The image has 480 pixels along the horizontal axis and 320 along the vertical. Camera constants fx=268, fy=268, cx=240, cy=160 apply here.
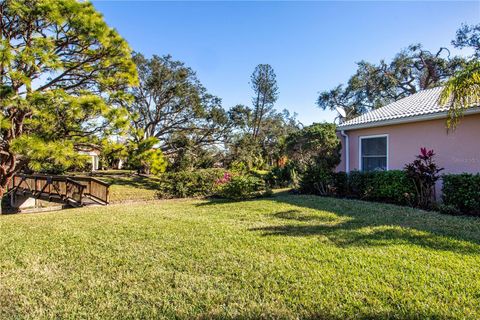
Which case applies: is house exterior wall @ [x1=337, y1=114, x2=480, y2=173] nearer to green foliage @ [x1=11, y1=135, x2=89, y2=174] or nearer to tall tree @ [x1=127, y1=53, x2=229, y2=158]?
green foliage @ [x1=11, y1=135, x2=89, y2=174]

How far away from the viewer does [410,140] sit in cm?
935

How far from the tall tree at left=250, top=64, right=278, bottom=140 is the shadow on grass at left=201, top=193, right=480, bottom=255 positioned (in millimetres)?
19258

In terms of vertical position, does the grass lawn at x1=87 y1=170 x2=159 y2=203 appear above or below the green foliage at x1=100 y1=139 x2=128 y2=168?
below

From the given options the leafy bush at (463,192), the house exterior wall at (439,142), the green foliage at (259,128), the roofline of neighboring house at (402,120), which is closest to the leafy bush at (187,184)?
the roofline of neighboring house at (402,120)

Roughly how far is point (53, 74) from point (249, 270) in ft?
34.2

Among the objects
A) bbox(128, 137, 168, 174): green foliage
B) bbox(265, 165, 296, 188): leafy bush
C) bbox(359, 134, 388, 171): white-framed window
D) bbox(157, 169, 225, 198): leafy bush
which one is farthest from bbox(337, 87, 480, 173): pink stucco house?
bbox(128, 137, 168, 174): green foliage

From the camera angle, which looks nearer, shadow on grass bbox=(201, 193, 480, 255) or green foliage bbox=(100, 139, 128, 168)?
shadow on grass bbox=(201, 193, 480, 255)

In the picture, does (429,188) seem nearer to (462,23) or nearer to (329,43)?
(329,43)

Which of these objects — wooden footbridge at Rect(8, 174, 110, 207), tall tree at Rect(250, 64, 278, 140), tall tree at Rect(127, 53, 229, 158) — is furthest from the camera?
tall tree at Rect(250, 64, 278, 140)

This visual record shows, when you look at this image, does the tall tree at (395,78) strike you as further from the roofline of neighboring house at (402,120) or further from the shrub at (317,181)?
the shrub at (317,181)

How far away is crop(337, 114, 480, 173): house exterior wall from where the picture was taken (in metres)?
7.91

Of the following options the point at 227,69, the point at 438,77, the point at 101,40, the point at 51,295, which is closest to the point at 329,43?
the point at 227,69

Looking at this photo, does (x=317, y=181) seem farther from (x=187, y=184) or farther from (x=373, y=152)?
(x=187, y=184)

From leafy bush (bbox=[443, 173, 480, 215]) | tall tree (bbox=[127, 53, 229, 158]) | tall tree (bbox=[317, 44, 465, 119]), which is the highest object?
tall tree (bbox=[317, 44, 465, 119])
